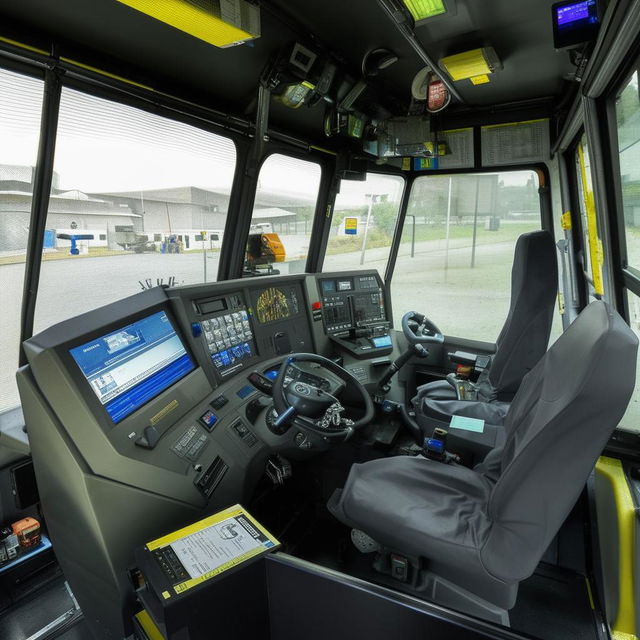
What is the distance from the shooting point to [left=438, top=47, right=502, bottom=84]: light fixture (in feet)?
7.57

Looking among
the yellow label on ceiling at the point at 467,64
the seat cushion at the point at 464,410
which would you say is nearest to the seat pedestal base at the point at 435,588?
the seat cushion at the point at 464,410

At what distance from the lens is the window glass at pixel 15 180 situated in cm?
157

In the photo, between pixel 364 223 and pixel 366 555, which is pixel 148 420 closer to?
pixel 366 555

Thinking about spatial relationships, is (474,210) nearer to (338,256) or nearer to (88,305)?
(338,256)

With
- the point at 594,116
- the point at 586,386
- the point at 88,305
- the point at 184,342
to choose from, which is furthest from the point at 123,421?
the point at 594,116

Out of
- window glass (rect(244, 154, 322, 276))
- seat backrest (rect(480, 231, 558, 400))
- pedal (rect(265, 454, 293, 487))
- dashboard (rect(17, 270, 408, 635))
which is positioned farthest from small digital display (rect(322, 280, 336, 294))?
pedal (rect(265, 454, 293, 487))

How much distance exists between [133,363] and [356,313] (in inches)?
74.7

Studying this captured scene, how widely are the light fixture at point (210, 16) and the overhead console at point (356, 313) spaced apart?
5.03 feet

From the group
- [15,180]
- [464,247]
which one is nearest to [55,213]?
[15,180]

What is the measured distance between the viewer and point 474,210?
12.3 feet

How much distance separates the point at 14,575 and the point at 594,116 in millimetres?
3180

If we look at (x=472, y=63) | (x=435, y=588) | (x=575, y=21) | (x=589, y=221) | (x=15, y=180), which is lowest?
(x=435, y=588)

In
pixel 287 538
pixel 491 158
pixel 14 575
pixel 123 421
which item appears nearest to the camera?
pixel 123 421

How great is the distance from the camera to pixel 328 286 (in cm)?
296
